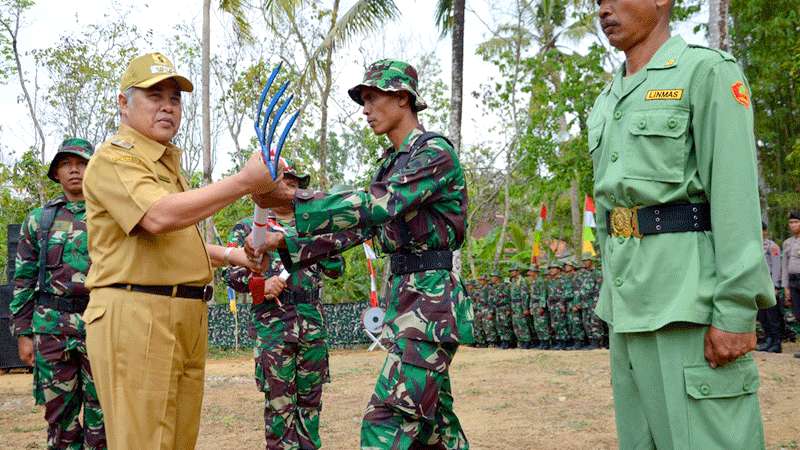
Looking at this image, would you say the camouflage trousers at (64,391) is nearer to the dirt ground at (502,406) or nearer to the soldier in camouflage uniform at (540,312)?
the dirt ground at (502,406)

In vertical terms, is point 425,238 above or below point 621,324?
above

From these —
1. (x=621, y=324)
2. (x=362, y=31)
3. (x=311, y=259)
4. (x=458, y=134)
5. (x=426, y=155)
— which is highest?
(x=362, y=31)

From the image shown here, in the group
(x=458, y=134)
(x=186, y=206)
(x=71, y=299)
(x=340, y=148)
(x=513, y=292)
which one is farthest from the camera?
(x=340, y=148)

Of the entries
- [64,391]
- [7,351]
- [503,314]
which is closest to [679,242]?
[64,391]

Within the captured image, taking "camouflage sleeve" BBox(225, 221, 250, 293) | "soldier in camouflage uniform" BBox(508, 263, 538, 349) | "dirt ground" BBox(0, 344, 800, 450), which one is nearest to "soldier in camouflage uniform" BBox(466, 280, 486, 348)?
"soldier in camouflage uniform" BBox(508, 263, 538, 349)

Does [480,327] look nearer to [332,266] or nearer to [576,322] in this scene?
[576,322]

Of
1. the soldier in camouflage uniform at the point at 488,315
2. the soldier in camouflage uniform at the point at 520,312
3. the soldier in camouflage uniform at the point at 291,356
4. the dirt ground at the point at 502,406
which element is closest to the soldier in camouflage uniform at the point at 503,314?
the soldier in camouflage uniform at the point at 488,315

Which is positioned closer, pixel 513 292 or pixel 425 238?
pixel 425 238

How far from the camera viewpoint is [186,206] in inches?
125

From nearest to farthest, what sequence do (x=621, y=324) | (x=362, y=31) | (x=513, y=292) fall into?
(x=621, y=324), (x=362, y=31), (x=513, y=292)

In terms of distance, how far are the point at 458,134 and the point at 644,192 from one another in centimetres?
1216

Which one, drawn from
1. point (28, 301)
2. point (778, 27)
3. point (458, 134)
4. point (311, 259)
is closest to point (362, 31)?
point (458, 134)

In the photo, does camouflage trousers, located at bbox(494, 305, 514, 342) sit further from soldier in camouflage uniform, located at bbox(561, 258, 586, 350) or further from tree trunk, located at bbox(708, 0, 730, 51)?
tree trunk, located at bbox(708, 0, 730, 51)

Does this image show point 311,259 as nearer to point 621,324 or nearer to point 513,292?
point 621,324
